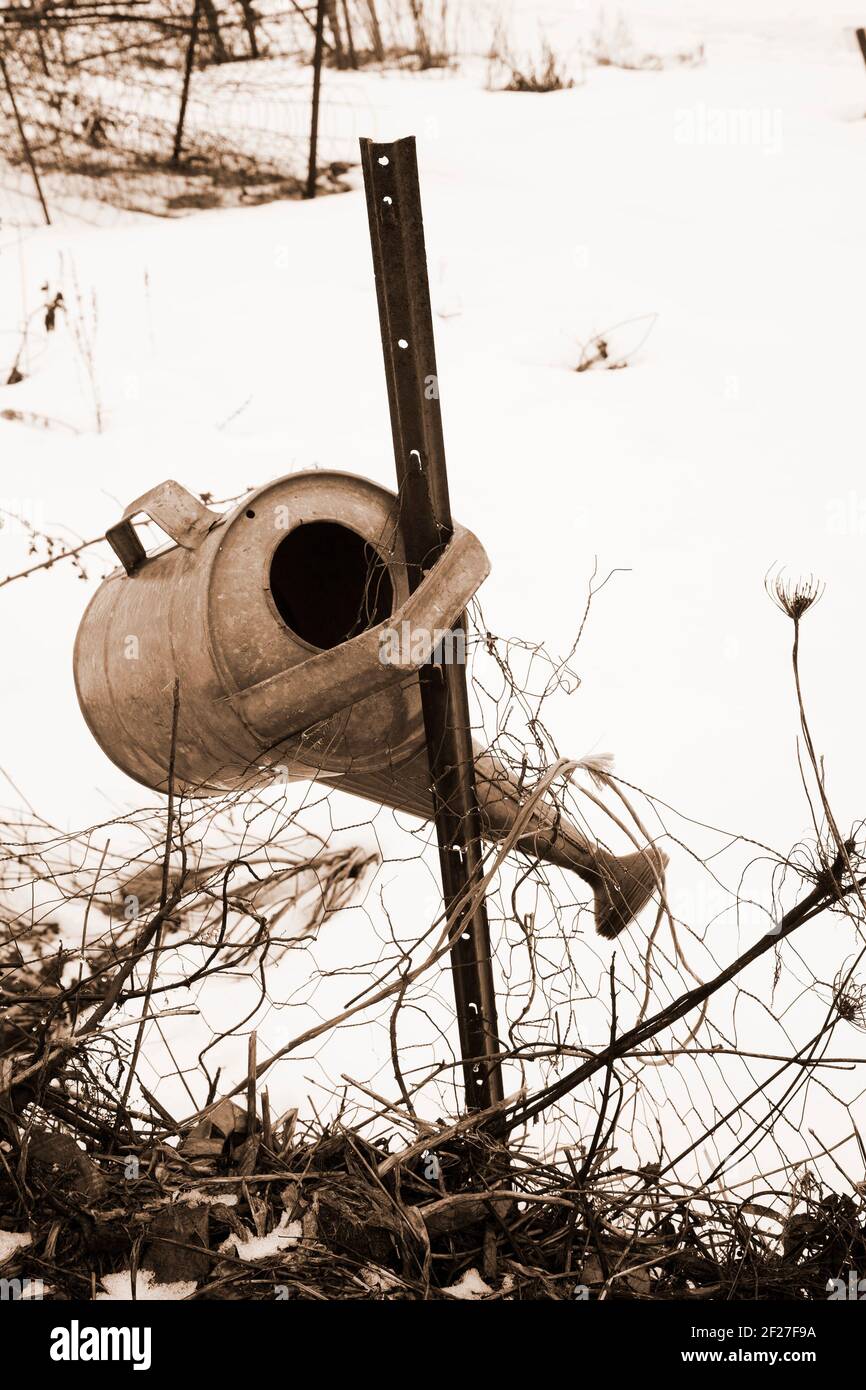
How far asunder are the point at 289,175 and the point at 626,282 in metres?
0.95

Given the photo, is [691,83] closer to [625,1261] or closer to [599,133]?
[599,133]

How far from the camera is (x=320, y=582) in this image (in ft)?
7.22

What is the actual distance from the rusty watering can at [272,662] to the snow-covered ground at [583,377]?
874 mm

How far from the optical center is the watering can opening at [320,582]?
2.15m

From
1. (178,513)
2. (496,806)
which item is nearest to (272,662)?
(178,513)

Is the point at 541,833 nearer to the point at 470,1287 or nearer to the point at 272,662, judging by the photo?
the point at 272,662

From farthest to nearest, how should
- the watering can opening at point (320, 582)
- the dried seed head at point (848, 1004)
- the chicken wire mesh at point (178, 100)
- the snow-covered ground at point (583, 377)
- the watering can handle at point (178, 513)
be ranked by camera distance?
the chicken wire mesh at point (178, 100) < the snow-covered ground at point (583, 377) < the watering can opening at point (320, 582) < the watering can handle at point (178, 513) < the dried seed head at point (848, 1004)

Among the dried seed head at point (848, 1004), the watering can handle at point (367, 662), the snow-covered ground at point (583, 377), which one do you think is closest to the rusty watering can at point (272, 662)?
the watering can handle at point (367, 662)

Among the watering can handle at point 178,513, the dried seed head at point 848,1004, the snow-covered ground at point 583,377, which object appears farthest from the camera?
the snow-covered ground at point 583,377

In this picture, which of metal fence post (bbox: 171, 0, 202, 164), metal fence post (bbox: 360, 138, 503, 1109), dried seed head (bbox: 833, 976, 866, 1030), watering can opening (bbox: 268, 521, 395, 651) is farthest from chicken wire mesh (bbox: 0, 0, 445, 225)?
dried seed head (bbox: 833, 976, 866, 1030)

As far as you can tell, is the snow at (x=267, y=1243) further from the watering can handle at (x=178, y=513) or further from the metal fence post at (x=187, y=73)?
the metal fence post at (x=187, y=73)

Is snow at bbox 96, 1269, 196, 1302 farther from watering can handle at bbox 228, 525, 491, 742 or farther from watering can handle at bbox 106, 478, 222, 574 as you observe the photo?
watering can handle at bbox 106, 478, 222, 574

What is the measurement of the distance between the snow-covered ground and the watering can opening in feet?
2.58
